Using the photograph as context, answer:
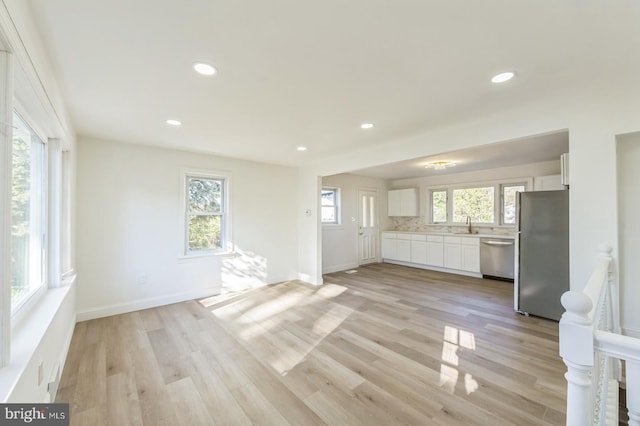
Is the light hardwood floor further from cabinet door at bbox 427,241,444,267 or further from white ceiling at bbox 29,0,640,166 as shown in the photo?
white ceiling at bbox 29,0,640,166

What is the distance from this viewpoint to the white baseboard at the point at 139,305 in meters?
3.54

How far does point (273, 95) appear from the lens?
7.86ft

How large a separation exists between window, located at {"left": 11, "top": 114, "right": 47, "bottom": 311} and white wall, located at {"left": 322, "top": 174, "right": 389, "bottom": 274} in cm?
469

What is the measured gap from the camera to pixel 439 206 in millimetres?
7035

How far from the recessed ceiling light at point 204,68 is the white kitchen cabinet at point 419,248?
5.93 m

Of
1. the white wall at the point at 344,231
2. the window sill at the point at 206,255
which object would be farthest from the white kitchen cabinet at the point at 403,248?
the window sill at the point at 206,255

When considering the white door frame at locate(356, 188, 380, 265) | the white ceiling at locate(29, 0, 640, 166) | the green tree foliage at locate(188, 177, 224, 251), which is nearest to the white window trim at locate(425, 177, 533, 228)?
the white door frame at locate(356, 188, 380, 265)

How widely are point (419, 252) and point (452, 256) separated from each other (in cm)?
79

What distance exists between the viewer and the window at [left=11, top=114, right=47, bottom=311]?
177 cm

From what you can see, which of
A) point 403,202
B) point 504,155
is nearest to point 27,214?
point 504,155

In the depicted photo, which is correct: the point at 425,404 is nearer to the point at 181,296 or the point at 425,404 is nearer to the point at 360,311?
the point at 360,311

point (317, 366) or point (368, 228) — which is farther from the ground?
point (368, 228)

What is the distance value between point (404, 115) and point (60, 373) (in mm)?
3961

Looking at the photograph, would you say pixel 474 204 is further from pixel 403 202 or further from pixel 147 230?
pixel 147 230
